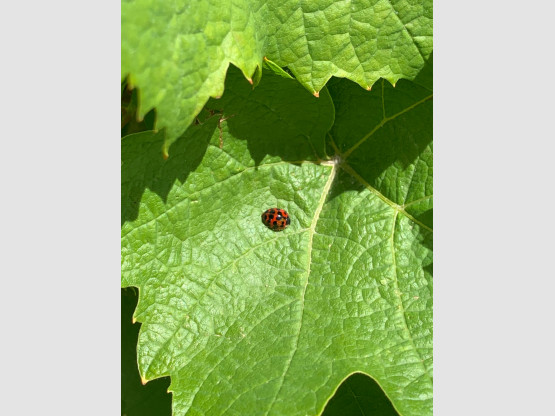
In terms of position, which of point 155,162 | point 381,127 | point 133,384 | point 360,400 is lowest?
point 360,400

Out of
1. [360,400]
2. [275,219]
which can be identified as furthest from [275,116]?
[360,400]

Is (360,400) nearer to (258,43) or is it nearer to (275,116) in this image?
(275,116)

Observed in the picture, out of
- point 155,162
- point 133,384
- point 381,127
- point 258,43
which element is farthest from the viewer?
point 133,384

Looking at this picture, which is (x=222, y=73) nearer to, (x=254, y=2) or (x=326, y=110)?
(x=254, y=2)

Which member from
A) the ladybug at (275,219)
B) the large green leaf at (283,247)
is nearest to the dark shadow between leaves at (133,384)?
the large green leaf at (283,247)

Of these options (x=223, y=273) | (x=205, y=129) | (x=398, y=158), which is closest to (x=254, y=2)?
(x=205, y=129)

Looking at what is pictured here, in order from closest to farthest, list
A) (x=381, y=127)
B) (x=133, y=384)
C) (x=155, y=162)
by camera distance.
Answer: (x=155, y=162) → (x=381, y=127) → (x=133, y=384)

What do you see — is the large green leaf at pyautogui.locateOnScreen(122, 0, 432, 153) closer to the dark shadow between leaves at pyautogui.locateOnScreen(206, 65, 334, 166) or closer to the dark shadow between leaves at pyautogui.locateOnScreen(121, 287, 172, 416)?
the dark shadow between leaves at pyautogui.locateOnScreen(206, 65, 334, 166)

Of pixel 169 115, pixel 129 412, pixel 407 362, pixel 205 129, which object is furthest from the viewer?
pixel 129 412
